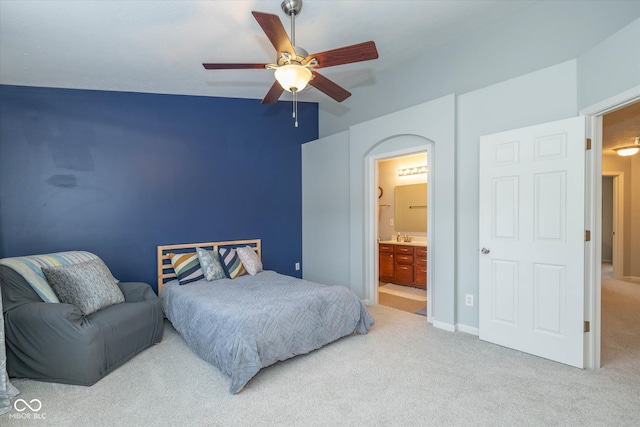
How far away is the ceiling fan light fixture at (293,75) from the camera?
2137mm

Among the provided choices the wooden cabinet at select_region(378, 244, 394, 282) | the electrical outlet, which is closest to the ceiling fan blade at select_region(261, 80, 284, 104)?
the electrical outlet

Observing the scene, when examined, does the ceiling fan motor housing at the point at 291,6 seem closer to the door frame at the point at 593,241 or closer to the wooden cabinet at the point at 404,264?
the door frame at the point at 593,241

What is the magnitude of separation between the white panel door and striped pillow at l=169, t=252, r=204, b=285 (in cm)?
317

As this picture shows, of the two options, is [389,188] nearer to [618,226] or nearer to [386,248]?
[386,248]

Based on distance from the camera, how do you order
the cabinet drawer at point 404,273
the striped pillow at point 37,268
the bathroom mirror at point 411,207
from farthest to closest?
→ the bathroom mirror at point 411,207
the cabinet drawer at point 404,273
the striped pillow at point 37,268

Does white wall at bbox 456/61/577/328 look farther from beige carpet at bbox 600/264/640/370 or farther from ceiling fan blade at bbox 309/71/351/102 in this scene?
ceiling fan blade at bbox 309/71/351/102

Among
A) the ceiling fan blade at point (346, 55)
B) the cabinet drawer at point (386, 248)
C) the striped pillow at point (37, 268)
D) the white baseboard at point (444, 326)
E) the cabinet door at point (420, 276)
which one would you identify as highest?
the ceiling fan blade at point (346, 55)

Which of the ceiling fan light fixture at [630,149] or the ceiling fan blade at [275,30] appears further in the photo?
the ceiling fan light fixture at [630,149]

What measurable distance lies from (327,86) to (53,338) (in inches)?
115

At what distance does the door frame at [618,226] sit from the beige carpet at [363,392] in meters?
4.19

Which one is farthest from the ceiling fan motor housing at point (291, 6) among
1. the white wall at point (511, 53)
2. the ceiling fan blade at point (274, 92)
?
the white wall at point (511, 53)

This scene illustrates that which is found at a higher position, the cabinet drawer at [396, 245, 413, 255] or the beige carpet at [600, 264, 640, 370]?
the cabinet drawer at [396, 245, 413, 255]

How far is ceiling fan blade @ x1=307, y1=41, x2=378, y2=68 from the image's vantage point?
2107 millimetres

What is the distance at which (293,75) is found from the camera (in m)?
2.14
